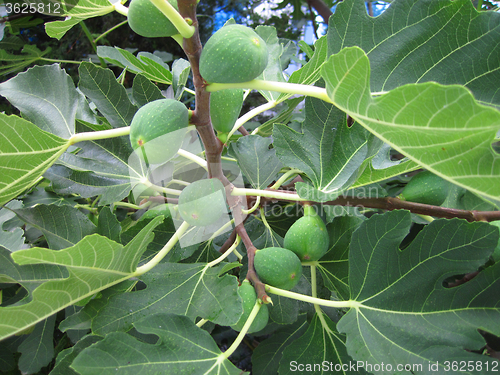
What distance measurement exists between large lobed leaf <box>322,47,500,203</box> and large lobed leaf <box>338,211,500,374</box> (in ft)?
0.67

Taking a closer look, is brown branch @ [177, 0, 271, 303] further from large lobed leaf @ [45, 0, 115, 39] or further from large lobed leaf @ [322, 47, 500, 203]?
large lobed leaf @ [45, 0, 115, 39]

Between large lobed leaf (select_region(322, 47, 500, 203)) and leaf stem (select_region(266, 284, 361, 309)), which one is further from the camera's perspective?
leaf stem (select_region(266, 284, 361, 309))

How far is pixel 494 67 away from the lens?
51 cm

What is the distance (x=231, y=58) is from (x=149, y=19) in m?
0.16

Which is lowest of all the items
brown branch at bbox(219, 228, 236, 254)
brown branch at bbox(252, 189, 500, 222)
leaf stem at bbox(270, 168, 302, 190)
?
brown branch at bbox(219, 228, 236, 254)

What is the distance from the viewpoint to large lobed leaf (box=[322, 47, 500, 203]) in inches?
14.2

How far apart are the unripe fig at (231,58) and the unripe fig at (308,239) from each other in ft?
1.14

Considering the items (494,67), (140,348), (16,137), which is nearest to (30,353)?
(140,348)

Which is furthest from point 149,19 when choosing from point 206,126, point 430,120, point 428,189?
point 428,189

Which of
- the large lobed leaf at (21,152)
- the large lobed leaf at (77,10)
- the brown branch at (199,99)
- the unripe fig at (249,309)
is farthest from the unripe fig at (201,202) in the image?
the large lobed leaf at (77,10)

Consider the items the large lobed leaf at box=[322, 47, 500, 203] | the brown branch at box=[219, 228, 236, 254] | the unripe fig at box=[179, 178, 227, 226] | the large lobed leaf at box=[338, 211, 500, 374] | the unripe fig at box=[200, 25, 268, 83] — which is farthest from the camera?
the brown branch at box=[219, 228, 236, 254]

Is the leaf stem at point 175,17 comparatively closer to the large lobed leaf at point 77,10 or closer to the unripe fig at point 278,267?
the large lobed leaf at point 77,10

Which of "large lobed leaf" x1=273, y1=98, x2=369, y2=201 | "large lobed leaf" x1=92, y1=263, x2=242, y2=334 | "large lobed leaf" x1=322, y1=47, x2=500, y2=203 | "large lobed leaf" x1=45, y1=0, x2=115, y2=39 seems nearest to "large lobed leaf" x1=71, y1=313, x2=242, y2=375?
"large lobed leaf" x1=92, y1=263, x2=242, y2=334

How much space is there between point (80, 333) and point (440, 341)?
39.1 inches
